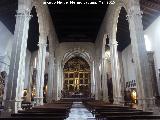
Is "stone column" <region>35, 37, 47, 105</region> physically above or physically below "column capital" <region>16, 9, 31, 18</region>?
below

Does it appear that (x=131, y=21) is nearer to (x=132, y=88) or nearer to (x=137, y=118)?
(x=137, y=118)

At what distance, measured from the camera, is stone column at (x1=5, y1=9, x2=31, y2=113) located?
792 cm

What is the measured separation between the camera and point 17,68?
843 cm

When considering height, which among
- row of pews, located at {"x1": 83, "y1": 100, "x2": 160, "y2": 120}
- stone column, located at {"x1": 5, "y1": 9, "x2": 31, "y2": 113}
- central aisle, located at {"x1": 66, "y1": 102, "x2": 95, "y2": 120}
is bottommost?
central aisle, located at {"x1": 66, "y1": 102, "x2": 95, "y2": 120}

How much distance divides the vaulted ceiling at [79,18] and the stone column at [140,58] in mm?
5158

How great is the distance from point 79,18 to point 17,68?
1159cm

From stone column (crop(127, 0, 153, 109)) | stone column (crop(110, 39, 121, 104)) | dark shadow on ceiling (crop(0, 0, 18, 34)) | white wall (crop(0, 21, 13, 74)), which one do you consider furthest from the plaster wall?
stone column (crop(127, 0, 153, 109))

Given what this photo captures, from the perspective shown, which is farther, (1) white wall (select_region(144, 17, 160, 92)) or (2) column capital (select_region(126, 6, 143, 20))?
(1) white wall (select_region(144, 17, 160, 92))

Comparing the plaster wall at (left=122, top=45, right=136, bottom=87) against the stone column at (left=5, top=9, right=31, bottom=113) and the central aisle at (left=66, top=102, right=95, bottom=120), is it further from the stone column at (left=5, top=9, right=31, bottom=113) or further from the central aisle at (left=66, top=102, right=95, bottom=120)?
the stone column at (left=5, top=9, right=31, bottom=113)

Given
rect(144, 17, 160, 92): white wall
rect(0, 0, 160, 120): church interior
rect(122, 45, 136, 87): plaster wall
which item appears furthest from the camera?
rect(122, 45, 136, 87): plaster wall

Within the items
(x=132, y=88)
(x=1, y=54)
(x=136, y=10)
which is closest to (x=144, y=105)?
(x=136, y=10)

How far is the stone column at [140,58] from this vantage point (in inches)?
336

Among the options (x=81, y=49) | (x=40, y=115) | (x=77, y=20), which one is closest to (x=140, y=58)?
(x=40, y=115)

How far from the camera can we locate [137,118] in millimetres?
4805
